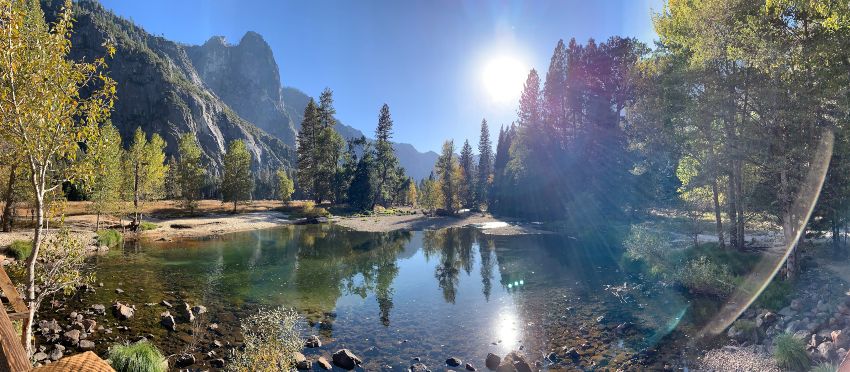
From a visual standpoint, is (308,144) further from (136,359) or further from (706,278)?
(706,278)

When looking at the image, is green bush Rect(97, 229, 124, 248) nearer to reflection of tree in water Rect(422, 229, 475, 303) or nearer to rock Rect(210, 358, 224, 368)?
reflection of tree in water Rect(422, 229, 475, 303)

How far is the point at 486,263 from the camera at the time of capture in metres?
34.6

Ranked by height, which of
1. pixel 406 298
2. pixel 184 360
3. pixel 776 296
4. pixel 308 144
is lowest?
pixel 406 298

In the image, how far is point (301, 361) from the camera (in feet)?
44.5

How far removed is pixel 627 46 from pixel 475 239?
43727 mm

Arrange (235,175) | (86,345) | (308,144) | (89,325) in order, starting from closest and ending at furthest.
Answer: (86,345)
(89,325)
(235,175)
(308,144)

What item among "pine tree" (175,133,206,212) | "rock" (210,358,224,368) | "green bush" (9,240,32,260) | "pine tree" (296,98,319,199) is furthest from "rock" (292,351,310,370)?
"pine tree" (296,98,319,199)

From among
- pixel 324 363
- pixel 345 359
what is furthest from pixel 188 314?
pixel 345 359

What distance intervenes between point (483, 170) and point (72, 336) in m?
100

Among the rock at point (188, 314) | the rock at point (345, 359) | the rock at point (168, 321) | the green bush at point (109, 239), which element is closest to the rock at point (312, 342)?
the rock at point (345, 359)

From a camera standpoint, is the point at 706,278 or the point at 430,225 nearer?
the point at 706,278

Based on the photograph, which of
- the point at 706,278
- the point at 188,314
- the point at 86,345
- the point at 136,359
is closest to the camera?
the point at 136,359

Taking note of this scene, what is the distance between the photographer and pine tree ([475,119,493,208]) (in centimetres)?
10526

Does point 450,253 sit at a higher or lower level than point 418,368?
higher
